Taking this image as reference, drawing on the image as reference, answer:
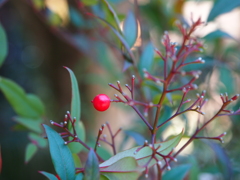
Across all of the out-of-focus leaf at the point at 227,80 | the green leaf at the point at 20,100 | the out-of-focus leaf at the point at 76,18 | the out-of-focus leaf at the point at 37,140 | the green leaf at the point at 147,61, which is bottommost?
the out-of-focus leaf at the point at 37,140

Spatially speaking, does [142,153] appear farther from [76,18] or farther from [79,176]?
[76,18]

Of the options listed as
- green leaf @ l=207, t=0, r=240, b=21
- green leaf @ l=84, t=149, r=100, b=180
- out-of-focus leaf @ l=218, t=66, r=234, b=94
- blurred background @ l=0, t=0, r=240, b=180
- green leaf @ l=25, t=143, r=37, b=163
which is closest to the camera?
green leaf @ l=84, t=149, r=100, b=180

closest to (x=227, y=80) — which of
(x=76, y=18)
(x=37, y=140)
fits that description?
(x=76, y=18)

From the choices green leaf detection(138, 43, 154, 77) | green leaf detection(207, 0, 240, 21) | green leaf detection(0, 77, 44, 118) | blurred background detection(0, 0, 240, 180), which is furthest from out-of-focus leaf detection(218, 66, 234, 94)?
green leaf detection(0, 77, 44, 118)

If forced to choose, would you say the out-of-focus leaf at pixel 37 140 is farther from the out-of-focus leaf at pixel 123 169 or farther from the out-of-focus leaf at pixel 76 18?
the out-of-focus leaf at pixel 76 18

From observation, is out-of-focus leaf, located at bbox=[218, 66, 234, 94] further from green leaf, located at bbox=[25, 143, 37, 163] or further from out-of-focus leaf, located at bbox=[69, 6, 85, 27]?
green leaf, located at bbox=[25, 143, 37, 163]

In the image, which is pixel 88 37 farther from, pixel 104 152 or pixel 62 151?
pixel 62 151

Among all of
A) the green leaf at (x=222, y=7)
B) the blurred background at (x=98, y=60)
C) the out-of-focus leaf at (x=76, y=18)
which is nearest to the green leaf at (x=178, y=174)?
the blurred background at (x=98, y=60)

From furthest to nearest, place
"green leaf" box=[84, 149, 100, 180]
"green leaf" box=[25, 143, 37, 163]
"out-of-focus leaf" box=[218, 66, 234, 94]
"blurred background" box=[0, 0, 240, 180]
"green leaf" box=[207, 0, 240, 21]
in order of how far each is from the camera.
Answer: "out-of-focus leaf" box=[218, 66, 234, 94]
"blurred background" box=[0, 0, 240, 180]
"green leaf" box=[207, 0, 240, 21]
"green leaf" box=[25, 143, 37, 163]
"green leaf" box=[84, 149, 100, 180]
